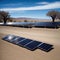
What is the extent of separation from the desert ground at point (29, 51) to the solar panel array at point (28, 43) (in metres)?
0.05

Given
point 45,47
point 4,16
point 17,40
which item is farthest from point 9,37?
point 45,47

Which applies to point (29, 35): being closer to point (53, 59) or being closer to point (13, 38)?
point (13, 38)

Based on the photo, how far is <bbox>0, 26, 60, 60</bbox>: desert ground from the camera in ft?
6.46

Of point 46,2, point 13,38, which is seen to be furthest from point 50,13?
point 13,38

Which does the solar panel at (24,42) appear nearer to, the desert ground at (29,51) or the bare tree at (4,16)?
the desert ground at (29,51)

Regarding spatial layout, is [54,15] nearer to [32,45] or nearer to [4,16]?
[32,45]

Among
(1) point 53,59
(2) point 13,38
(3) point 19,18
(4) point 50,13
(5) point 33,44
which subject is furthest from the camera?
(2) point 13,38

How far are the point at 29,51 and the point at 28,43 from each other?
0.17 m

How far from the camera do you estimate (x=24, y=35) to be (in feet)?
7.96

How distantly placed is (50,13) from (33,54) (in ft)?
2.09

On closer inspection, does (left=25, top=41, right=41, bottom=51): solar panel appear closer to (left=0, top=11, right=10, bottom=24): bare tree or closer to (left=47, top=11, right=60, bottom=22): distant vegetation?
(left=47, top=11, right=60, bottom=22): distant vegetation

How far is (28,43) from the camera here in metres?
2.24

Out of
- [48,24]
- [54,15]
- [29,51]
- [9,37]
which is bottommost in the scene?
[29,51]

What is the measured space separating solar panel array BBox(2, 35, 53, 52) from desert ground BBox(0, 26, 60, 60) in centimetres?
5
